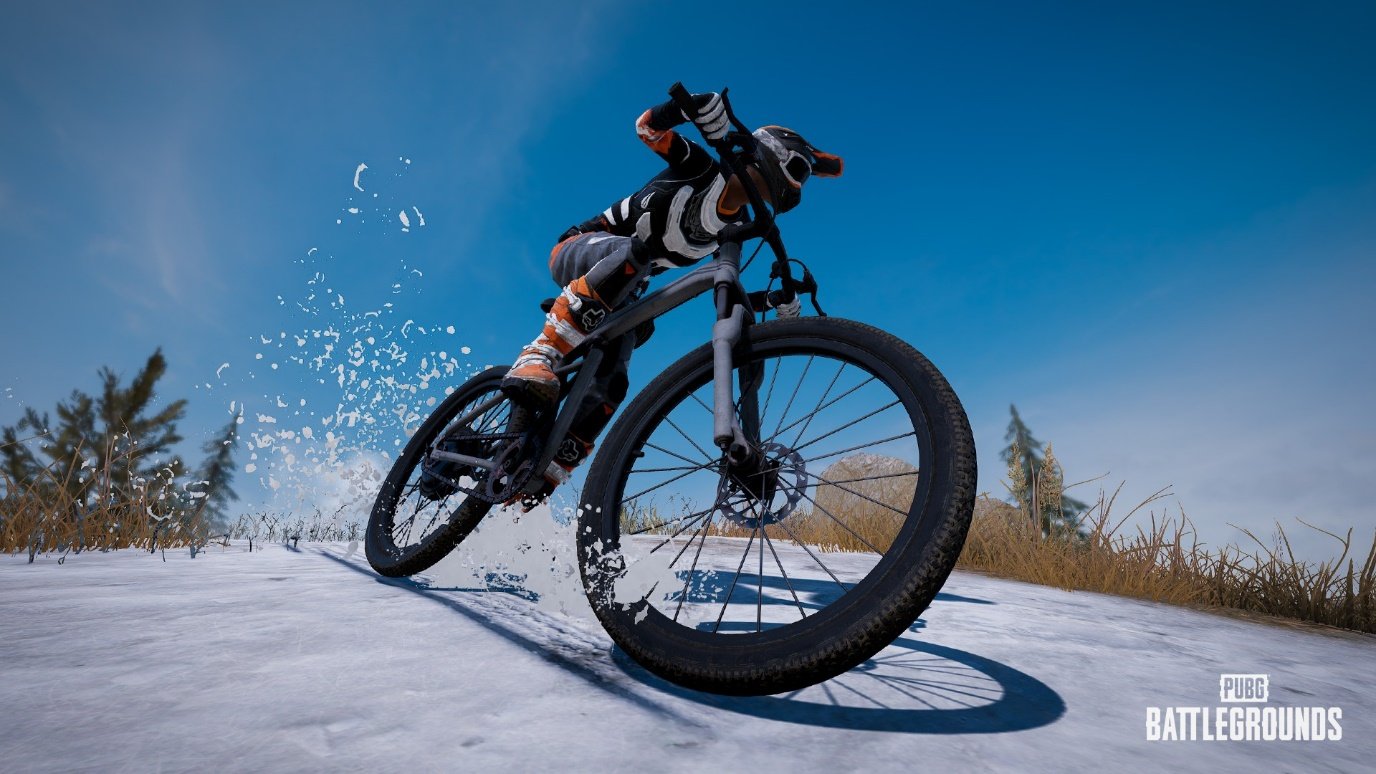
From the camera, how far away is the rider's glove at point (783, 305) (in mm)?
2426

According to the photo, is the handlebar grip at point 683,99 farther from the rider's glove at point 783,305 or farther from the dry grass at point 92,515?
the dry grass at point 92,515

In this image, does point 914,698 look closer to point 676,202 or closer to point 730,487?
point 730,487

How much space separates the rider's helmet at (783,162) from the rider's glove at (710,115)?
7.3 inches

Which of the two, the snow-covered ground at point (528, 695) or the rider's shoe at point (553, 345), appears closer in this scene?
the snow-covered ground at point (528, 695)

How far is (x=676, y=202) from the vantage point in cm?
258

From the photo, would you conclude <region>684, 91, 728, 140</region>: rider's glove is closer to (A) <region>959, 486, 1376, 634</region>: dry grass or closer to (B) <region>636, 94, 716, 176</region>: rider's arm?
(B) <region>636, 94, 716, 176</region>: rider's arm

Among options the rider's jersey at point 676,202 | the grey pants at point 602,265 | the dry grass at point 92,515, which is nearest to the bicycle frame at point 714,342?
the grey pants at point 602,265

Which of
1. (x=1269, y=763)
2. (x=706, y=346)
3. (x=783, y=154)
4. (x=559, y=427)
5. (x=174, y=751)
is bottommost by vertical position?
(x=174, y=751)

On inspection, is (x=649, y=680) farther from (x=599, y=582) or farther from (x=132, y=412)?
(x=132, y=412)

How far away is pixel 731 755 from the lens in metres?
1.05

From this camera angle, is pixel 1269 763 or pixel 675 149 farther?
pixel 675 149

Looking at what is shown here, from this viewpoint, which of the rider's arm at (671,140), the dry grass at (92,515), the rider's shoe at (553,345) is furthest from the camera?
the dry grass at (92,515)

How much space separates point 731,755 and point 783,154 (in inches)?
80.3

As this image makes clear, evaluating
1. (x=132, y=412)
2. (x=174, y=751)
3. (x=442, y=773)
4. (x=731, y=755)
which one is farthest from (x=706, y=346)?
(x=132, y=412)
